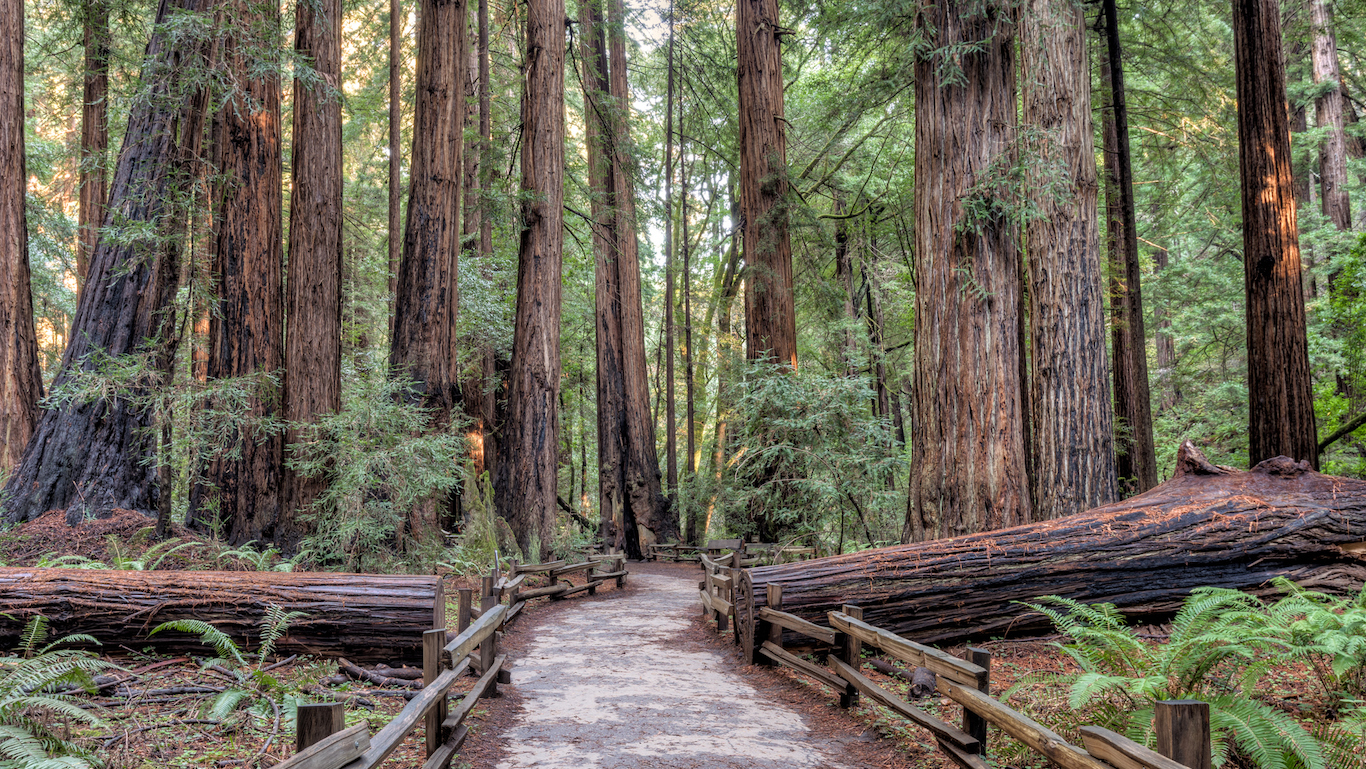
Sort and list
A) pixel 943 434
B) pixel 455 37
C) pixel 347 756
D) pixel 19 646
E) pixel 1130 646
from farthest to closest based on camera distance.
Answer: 1. pixel 455 37
2. pixel 943 434
3. pixel 19 646
4. pixel 1130 646
5. pixel 347 756

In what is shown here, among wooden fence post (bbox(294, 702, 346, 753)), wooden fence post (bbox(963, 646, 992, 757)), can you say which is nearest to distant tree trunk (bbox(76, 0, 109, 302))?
wooden fence post (bbox(294, 702, 346, 753))

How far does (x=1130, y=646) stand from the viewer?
487cm

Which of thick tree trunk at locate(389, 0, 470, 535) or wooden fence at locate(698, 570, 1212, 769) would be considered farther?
thick tree trunk at locate(389, 0, 470, 535)

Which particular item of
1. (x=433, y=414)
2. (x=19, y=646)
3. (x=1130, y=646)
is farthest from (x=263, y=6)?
(x=1130, y=646)

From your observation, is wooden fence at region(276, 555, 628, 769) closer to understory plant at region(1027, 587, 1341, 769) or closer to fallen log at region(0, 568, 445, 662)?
fallen log at region(0, 568, 445, 662)

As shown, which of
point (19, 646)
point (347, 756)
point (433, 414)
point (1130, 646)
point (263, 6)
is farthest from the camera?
point (433, 414)

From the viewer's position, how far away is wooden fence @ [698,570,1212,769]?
115 inches

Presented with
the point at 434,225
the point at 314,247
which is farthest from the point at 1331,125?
the point at 314,247

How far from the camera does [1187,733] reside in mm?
2924

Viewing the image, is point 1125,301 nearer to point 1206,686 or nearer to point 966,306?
point 966,306

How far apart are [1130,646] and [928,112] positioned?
21.1 feet

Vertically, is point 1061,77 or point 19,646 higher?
point 1061,77

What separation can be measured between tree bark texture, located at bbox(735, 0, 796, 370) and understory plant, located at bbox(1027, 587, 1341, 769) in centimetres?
1015

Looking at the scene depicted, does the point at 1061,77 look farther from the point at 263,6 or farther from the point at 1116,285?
the point at 263,6
